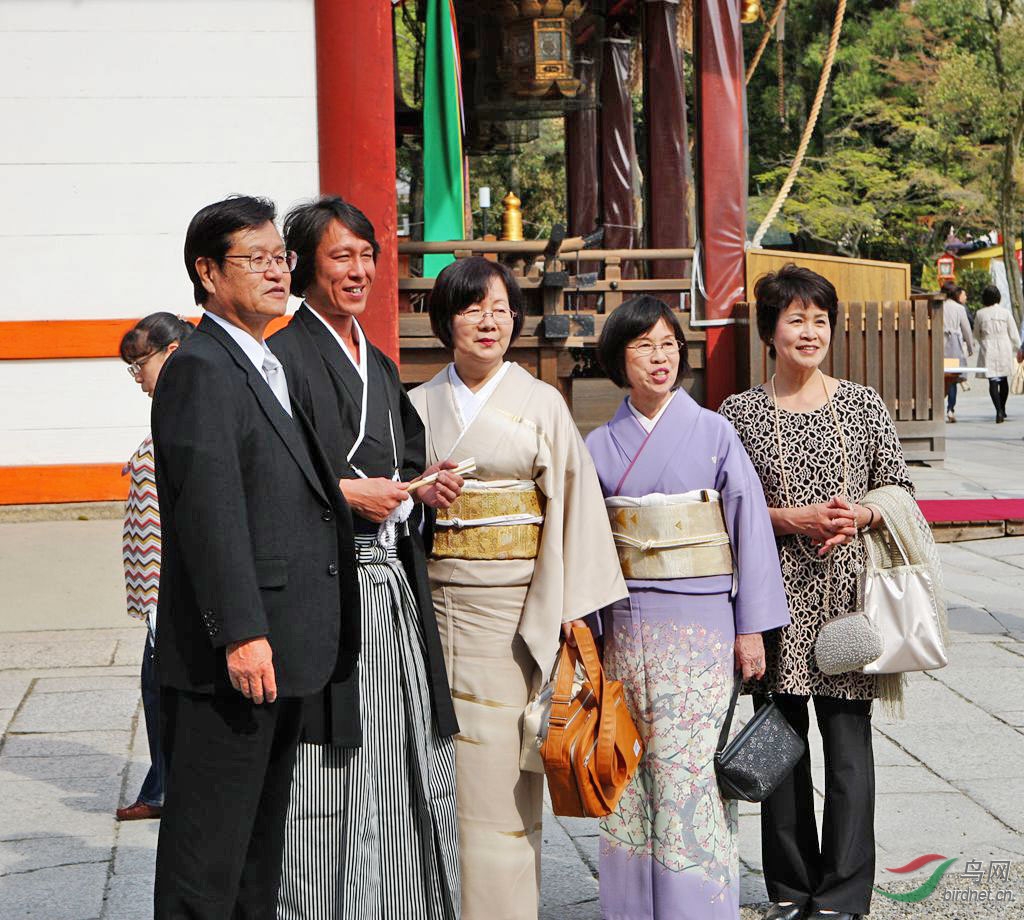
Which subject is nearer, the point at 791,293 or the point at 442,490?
the point at 442,490

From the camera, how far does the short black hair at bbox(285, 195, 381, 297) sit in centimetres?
313

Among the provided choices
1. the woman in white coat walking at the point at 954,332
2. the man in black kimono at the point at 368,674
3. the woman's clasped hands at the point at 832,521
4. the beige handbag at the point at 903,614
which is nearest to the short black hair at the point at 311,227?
the man in black kimono at the point at 368,674

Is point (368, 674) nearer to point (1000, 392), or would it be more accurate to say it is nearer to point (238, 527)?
point (238, 527)

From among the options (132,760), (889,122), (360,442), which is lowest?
(132,760)

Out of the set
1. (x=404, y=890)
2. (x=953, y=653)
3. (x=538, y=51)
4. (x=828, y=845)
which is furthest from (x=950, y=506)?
(x=404, y=890)

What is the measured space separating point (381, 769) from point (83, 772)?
205 cm

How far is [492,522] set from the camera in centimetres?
322

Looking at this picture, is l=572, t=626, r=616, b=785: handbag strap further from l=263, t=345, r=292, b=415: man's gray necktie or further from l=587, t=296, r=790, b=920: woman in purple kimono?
l=263, t=345, r=292, b=415: man's gray necktie

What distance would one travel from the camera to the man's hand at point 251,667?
99.5 inches

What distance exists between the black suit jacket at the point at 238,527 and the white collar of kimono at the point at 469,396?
58 centimetres

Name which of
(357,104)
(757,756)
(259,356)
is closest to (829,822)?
(757,756)

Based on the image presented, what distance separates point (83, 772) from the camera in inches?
184

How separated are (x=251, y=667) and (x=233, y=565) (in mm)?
197

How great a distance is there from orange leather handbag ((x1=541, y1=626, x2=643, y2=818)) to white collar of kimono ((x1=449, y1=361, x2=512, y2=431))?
65cm
